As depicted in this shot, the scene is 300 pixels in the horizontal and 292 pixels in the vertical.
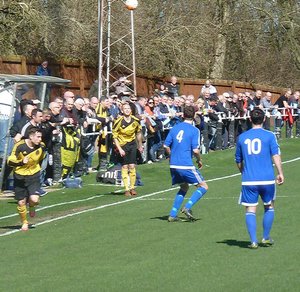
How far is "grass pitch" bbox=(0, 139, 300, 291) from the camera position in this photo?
11.3 m

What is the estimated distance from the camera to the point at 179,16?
4306 cm

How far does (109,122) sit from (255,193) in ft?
40.7

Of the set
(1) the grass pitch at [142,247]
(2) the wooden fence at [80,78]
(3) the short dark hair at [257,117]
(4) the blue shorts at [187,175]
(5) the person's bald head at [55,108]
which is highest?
(2) the wooden fence at [80,78]

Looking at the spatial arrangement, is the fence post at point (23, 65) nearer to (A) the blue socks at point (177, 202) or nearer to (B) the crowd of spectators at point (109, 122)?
(B) the crowd of spectators at point (109, 122)

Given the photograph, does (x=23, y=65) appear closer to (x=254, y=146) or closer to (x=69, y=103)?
(x=69, y=103)

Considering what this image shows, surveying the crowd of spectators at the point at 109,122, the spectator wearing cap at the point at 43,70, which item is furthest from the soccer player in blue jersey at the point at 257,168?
the spectator wearing cap at the point at 43,70

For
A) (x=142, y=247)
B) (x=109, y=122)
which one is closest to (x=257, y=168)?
(x=142, y=247)

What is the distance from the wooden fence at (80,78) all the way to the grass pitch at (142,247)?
995 centimetres

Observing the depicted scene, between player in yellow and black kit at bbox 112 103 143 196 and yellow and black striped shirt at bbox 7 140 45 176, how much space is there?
470 cm

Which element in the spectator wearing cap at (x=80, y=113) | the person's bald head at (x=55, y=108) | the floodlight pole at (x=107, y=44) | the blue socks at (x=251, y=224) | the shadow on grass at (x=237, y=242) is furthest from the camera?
the floodlight pole at (x=107, y=44)

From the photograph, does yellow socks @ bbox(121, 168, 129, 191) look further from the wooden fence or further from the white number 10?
the wooden fence

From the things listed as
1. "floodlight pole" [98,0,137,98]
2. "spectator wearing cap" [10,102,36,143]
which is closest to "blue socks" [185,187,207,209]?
"spectator wearing cap" [10,102,36,143]

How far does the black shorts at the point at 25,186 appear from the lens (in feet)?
53.3

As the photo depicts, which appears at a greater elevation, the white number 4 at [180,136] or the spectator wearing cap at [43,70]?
the spectator wearing cap at [43,70]
